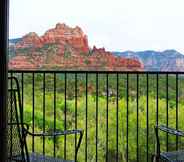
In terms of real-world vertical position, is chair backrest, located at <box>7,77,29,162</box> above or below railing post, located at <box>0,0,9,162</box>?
below

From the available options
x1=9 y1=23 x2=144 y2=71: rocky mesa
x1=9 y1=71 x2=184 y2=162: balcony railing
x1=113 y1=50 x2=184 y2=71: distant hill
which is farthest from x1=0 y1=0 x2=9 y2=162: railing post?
x1=113 y1=50 x2=184 y2=71: distant hill

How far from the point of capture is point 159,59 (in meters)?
6.01

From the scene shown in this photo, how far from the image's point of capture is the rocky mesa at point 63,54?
5754 millimetres

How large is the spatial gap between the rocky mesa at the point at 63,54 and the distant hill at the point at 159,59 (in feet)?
0.42

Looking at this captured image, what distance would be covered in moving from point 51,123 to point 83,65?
1.46 m

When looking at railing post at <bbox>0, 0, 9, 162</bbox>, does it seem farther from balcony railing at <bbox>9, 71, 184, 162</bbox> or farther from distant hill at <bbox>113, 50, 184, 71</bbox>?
distant hill at <bbox>113, 50, 184, 71</bbox>

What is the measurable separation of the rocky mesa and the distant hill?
5.0 inches

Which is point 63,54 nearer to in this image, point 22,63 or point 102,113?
point 22,63

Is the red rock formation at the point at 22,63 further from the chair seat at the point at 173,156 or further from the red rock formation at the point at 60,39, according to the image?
the chair seat at the point at 173,156

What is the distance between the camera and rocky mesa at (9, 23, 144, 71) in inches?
227

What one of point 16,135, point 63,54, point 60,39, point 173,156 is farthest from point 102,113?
point 16,135
